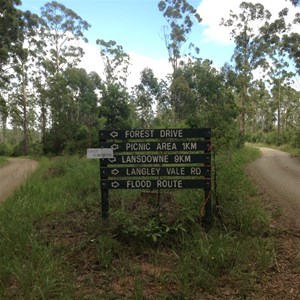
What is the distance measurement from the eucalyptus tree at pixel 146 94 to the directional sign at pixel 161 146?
3805cm

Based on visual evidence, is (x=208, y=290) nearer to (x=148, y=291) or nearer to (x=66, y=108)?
(x=148, y=291)

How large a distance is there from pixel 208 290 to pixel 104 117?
28.8 meters

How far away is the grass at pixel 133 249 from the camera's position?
12.4 ft

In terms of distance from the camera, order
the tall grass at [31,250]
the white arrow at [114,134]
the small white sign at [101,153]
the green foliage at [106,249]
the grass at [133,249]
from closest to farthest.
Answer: the tall grass at [31,250]
the grass at [133,249]
the green foliage at [106,249]
the small white sign at [101,153]
the white arrow at [114,134]

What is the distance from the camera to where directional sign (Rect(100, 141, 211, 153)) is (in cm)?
559

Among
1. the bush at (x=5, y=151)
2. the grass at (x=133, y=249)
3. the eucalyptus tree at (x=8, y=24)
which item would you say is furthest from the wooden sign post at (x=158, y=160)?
the bush at (x=5, y=151)

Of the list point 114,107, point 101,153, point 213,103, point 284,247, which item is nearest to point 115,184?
point 101,153

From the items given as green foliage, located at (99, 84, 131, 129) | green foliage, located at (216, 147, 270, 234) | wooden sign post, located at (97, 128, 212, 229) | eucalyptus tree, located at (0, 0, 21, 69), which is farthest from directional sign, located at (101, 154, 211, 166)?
green foliage, located at (99, 84, 131, 129)

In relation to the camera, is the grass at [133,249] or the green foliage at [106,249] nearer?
the grass at [133,249]

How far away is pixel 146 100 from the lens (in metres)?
49.3

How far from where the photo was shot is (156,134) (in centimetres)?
572

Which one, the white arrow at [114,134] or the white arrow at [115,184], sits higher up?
the white arrow at [114,134]

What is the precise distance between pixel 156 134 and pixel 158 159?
0.43 meters

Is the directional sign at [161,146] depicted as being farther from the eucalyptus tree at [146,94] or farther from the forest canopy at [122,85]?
the eucalyptus tree at [146,94]
